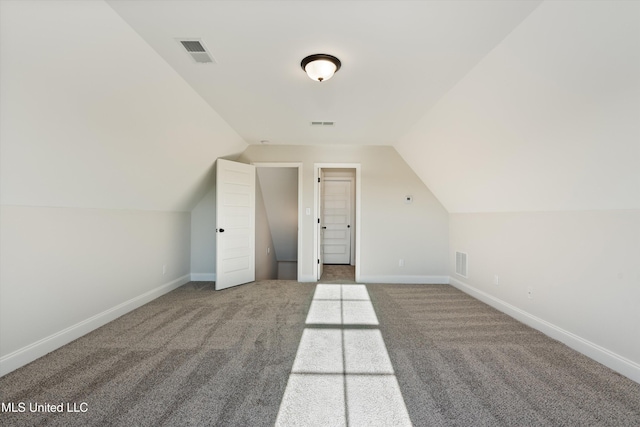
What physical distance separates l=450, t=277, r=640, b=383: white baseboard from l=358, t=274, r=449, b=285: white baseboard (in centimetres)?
96

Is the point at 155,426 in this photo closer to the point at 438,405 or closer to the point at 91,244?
the point at 438,405

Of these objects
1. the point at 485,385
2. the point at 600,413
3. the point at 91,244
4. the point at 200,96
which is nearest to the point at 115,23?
the point at 200,96

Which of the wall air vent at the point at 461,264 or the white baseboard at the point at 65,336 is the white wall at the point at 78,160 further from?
the wall air vent at the point at 461,264

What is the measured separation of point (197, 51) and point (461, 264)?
4.31 meters

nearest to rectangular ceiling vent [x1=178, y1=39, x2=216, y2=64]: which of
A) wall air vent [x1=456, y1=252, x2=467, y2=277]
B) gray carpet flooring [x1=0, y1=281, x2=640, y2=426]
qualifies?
gray carpet flooring [x1=0, y1=281, x2=640, y2=426]

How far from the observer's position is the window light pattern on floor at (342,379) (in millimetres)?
1568

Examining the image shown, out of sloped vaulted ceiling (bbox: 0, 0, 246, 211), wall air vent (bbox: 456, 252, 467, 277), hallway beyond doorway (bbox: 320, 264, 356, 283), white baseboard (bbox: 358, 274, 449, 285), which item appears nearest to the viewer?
sloped vaulted ceiling (bbox: 0, 0, 246, 211)

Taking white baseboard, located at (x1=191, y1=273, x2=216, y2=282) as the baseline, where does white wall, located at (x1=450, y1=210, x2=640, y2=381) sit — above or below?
above

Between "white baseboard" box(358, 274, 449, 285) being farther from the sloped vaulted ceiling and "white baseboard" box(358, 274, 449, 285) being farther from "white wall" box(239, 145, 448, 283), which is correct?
the sloped vaulted ceiling

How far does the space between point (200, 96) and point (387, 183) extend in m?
3.09

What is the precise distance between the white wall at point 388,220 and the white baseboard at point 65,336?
7.79ft

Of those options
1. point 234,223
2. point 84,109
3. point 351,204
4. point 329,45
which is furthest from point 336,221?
point 84,109

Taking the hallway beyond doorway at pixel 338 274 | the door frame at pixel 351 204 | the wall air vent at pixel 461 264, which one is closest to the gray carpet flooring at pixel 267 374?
the wall air vent at pixel 461 264

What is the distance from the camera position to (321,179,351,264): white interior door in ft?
22.1
